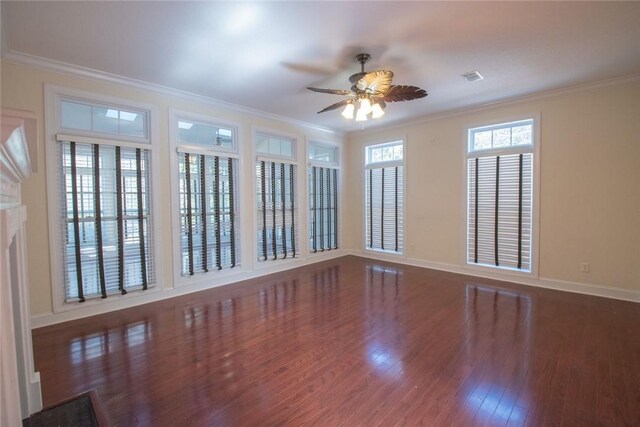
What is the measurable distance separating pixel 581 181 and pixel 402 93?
2.99m

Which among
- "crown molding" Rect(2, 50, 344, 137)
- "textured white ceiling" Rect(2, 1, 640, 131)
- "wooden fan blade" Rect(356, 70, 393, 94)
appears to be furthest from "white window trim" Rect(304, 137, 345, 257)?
"wooden fan blade" Rect(356, 70, 393, 94)

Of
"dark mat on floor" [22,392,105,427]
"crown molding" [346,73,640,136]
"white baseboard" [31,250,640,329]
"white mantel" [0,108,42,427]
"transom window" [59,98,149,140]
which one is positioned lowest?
"dark mat on floor" [22,392,105,427]

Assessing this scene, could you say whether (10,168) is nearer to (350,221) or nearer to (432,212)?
(432,212)

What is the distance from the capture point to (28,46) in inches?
113

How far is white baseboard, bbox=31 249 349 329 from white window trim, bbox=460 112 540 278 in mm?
3159

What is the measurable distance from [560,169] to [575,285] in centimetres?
160

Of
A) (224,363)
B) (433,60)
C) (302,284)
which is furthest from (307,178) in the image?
(224,363)

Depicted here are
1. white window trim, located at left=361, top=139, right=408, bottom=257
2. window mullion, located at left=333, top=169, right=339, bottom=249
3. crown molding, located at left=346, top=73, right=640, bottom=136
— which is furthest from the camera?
window mullion, located at left=333, top=169, right=339, bottom=249

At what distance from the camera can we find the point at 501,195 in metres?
4.74

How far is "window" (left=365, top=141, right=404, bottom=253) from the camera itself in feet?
19.8

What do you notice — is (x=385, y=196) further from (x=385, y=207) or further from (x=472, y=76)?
(x=472, y=76)

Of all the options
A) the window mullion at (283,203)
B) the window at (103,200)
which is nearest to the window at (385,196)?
the window mullion at (283,203)

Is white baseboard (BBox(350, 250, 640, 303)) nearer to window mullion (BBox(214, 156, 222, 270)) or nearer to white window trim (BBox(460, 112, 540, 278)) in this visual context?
white window trim (BBox(460, 112, 540, 278))

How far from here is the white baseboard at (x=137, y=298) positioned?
10.8 ft
